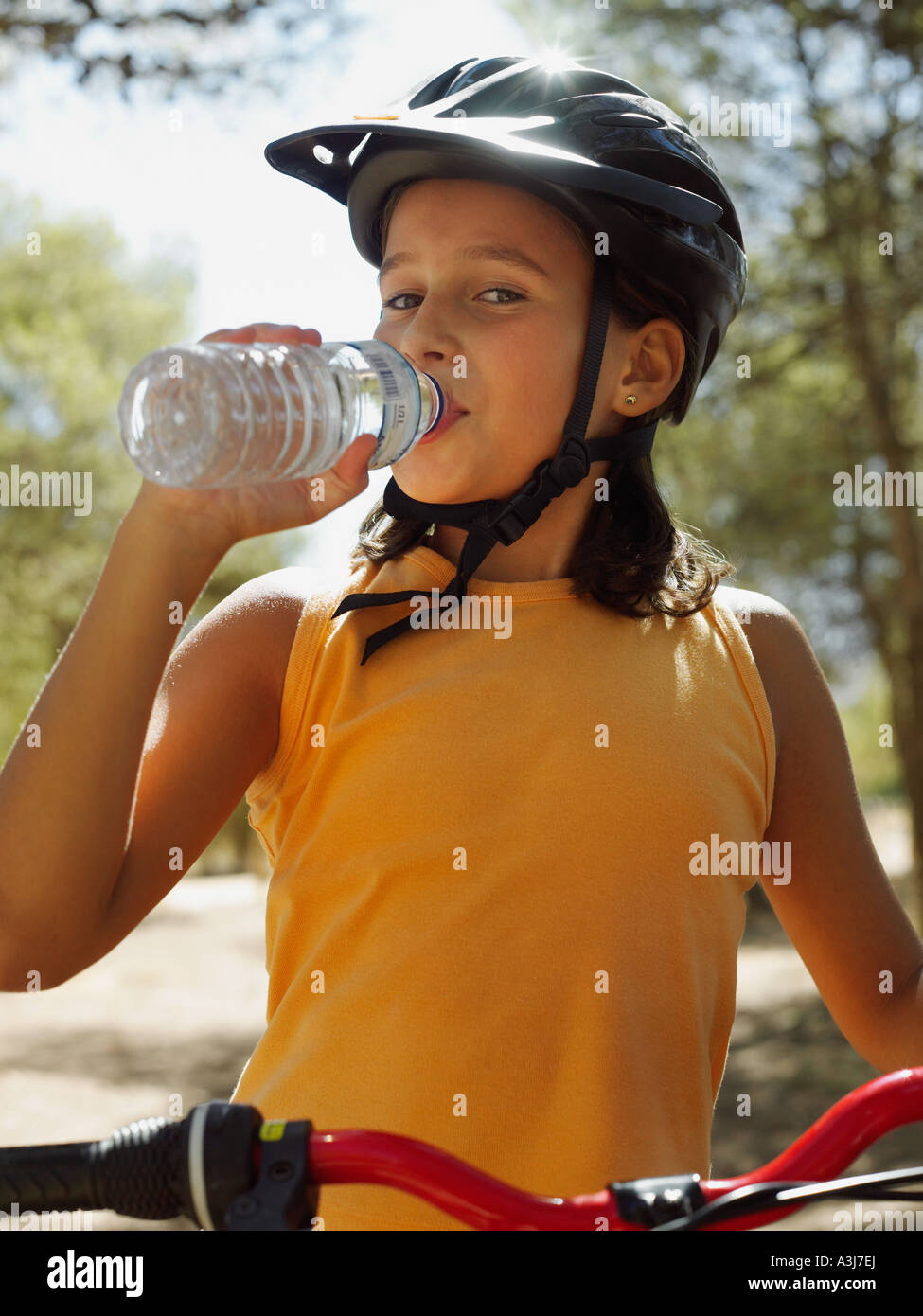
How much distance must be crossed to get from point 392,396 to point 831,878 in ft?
3.87

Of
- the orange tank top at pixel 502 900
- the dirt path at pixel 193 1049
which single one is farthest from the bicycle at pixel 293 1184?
the dirt path at pixel 193 1049

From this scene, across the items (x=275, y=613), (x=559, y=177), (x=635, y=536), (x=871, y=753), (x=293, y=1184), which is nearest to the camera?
(x=293, y=1184)

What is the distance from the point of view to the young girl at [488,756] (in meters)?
1.85

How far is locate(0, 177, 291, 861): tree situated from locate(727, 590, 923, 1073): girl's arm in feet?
48.8

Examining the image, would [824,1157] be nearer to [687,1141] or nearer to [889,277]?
[687,1141]

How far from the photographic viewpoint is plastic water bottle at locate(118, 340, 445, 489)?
176 cm

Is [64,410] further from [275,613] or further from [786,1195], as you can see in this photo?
[786,1195]

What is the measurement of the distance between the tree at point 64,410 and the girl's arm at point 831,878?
14.9m

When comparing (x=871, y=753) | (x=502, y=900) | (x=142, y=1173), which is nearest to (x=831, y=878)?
(x=502, y=900)

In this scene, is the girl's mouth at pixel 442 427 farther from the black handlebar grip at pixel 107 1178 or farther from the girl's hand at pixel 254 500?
the black handlebar grip at pixel 107 1178

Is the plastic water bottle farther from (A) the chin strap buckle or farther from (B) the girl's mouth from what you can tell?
(A) the chin strap buckle

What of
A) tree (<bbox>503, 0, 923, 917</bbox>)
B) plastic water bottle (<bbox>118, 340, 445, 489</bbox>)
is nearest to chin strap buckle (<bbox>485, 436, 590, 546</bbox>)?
plastic water bottle (<bbox>118, 340, 445, 489</bbox>)

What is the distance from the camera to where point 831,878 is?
96.9 inches

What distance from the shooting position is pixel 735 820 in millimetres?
2293
